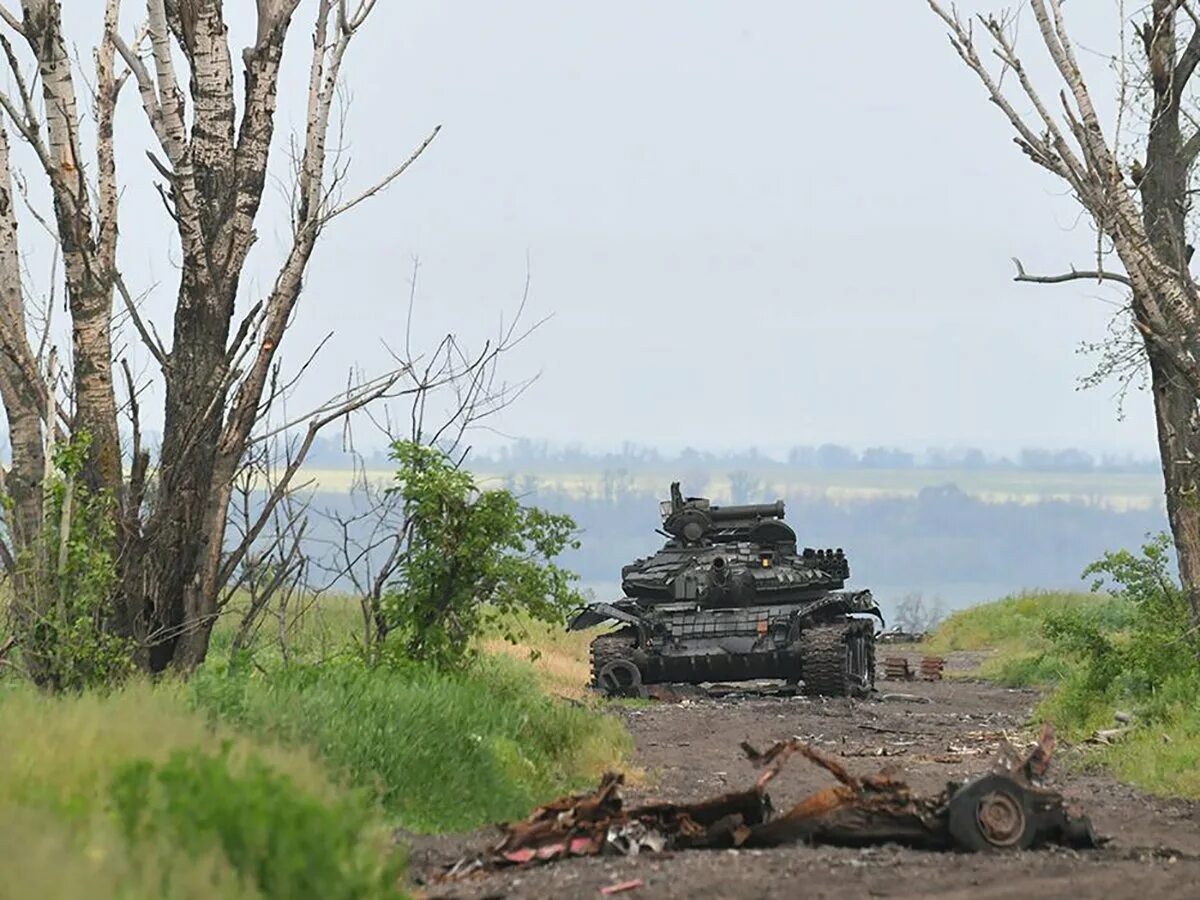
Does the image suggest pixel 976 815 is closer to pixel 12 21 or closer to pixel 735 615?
pixel 12 21

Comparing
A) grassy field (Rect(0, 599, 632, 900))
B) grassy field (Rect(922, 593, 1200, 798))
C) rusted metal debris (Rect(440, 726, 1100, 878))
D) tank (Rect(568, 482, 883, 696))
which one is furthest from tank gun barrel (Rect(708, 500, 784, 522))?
rusted metal debris (Rect(440, 726, 1100, 878))

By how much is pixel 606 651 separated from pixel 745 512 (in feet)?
14.4

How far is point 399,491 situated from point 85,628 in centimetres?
380

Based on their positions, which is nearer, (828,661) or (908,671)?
(828,661)

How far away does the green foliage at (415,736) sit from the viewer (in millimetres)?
11078

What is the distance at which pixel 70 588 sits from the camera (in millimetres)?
13047

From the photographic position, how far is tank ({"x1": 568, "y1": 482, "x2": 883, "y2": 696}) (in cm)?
2445

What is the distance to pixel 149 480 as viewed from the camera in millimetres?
13883

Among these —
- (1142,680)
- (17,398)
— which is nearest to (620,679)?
(1142,680)

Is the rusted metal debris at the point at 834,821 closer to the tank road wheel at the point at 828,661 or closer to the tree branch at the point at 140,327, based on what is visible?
A: the tree branch at the point at 140,327

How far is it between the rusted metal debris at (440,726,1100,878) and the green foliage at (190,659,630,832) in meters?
1.18

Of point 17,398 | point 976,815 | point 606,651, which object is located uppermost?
point 17,398

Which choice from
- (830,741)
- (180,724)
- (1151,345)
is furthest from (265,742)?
(1151,345)

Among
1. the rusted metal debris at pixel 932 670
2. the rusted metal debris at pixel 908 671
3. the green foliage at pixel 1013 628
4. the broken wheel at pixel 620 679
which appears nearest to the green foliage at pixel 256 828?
the broken wheel at pixel 620 679
